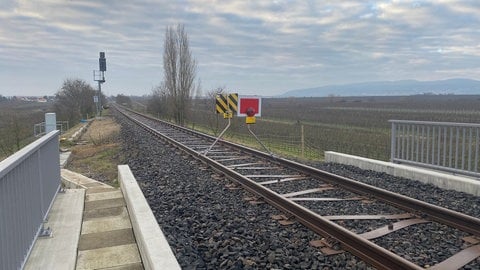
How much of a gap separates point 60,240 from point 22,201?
95cm

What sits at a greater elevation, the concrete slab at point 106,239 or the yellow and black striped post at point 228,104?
the yellow and black striped post at point 228,104

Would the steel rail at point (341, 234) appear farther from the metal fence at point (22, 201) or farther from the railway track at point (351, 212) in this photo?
the metal fence at point (22, 201)

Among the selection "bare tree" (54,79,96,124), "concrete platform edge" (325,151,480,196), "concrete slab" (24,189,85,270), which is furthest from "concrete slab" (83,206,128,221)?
"bare tree" (54,79,96,124)

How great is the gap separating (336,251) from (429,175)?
4.59m

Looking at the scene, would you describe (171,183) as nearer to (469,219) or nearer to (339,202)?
(339,202)

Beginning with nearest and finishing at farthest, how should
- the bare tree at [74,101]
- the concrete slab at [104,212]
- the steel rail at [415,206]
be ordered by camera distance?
1. the steel rail at [415,206]
2. the concrete slab at [104,212]
3. the bare tree at [74,101]

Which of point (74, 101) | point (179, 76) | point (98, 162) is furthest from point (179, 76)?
point (74, 101)

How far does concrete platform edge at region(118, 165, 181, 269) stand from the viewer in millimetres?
3869

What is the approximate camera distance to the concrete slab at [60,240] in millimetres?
4426

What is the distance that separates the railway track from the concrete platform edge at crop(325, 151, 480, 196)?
1.80 metres

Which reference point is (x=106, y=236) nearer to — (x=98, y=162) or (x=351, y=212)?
(x=351, y=212)

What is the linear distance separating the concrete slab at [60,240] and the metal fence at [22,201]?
0.13m

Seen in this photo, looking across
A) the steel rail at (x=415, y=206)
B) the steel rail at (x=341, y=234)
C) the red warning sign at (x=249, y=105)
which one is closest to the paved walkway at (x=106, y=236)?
the steel rail at (x=341, y=234)

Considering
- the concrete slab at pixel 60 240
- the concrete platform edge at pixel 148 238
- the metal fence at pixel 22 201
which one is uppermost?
the metal fence at pixel 22 201
